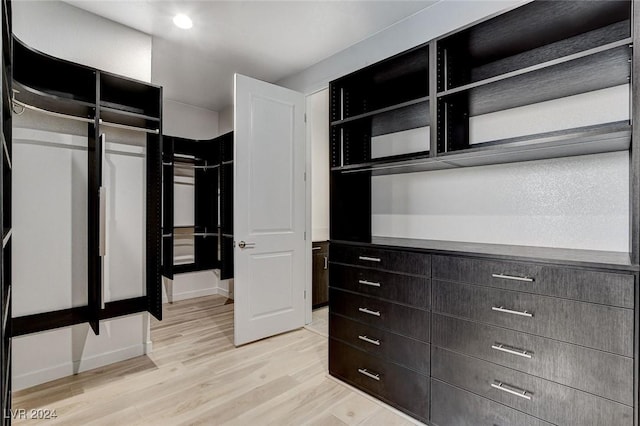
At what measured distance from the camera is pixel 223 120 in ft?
16.9

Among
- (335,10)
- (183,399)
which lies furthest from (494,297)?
(335,10)

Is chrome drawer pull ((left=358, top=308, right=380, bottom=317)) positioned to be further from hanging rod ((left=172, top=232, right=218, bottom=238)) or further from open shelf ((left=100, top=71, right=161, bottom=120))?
hanging rod ((left=172, top=232, right=218, bottom=238))

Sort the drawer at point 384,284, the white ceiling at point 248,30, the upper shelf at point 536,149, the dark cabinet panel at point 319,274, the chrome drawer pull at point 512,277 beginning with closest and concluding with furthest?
the upper shelf at point 536,149
the chrome drawer pull at point 512,277
the drawer at point 384,284
the white ceiling at point 248,30
the dark cabinet panel at point 319,274

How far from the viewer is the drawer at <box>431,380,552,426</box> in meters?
1.60

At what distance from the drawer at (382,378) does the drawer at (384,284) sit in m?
0.42

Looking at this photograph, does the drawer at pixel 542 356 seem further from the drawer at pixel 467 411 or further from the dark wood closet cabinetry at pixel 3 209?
the dark wood closet cabinetry at pixel 3 209

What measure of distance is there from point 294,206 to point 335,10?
1.76 m

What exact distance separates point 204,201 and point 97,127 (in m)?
2.40

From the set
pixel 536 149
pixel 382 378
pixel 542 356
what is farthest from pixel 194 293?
pixel 536 149

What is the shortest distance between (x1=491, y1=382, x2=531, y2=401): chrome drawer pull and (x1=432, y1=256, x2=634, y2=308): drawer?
475mm

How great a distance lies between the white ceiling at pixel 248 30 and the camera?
100 inches

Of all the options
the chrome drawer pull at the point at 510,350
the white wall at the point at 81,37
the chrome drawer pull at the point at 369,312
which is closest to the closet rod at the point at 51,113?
the white wall at the point at 81,37

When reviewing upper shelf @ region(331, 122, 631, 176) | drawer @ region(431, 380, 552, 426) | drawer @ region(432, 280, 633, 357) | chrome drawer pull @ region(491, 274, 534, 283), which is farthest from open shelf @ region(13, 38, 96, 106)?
drawer @ region(431, 380, 552, 426)

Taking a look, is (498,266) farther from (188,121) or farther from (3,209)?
(188,121)
